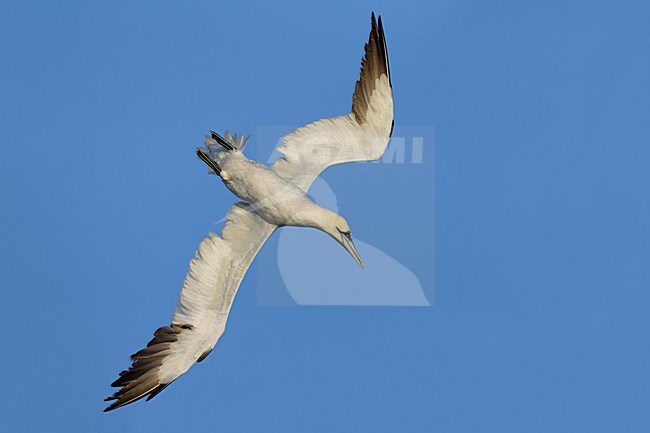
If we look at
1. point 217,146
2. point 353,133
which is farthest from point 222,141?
point 353,133

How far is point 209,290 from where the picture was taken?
896 inches

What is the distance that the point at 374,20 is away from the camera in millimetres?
22000

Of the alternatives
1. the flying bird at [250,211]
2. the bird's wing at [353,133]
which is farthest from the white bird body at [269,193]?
the bird's wing at [353,133]

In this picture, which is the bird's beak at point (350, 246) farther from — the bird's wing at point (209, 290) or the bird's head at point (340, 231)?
the bird's wing at point (209, 290)

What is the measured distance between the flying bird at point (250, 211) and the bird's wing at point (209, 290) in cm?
1

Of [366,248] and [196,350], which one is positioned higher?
[366,248]

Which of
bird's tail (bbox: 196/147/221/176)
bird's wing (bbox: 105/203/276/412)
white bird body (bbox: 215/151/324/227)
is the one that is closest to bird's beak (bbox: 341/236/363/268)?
white bird body (bbox: 215/151/324/227)

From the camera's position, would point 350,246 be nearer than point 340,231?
No

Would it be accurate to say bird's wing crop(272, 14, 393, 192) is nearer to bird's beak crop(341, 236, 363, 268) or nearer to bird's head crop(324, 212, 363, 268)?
bird's head crop(324, 212, 363, 268)

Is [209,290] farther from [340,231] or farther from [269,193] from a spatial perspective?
[340,231]

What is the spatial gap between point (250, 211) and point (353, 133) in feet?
6.02

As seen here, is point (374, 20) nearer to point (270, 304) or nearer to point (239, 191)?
point (239, 191)

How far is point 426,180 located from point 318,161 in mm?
1742

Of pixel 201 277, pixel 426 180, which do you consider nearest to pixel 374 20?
pixel 426 180
